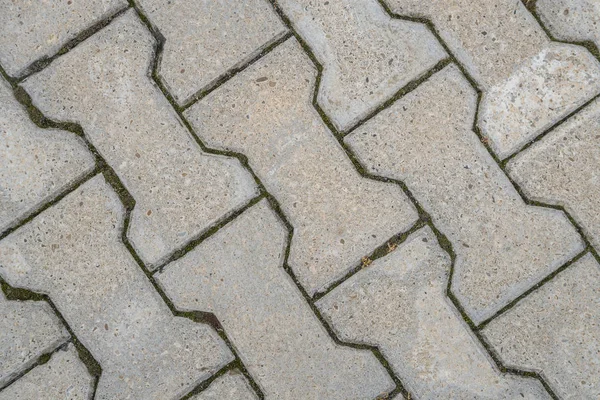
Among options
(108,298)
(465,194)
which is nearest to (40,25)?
(108,298)

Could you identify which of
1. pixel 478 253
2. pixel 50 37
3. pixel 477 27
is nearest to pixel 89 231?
pixel 50 37

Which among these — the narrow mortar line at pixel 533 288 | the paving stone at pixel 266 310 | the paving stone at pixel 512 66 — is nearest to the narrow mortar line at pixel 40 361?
the paving stone at pixel 266 310

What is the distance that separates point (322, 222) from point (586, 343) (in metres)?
0.98

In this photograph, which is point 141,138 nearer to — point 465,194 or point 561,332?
point 465,194

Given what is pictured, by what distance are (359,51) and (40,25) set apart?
1123 millimetres

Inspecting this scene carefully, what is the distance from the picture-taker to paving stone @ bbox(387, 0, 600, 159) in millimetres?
2117

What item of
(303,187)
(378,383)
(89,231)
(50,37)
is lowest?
(378,383)

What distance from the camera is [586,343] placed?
209 cm

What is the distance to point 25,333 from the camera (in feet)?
7.00

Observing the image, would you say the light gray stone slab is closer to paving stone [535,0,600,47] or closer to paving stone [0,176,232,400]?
paving stone [0,176,232,400]

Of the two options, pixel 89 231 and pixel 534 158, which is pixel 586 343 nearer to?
pixel 534 158

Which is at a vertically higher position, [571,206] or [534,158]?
[534,158]

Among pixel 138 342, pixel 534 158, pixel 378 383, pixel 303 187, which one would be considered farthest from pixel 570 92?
pixel 138 342

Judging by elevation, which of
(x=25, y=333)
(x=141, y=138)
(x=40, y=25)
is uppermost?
(x=40, y=25)
